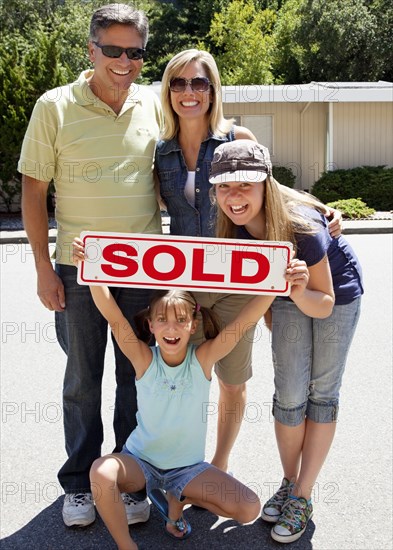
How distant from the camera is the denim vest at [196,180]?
3.28m

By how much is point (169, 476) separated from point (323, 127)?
18.4 metres

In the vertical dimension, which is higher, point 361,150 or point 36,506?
point 361,150

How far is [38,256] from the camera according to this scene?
130 inches

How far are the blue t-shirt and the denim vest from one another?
276 millimetres

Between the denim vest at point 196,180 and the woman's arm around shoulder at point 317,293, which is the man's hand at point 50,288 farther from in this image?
the woman's arm around shoulder at point 317,293

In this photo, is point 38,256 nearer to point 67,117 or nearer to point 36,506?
point 67,117

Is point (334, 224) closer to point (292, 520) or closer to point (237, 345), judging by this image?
point (237, 345)

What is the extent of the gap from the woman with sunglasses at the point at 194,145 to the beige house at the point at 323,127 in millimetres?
16233

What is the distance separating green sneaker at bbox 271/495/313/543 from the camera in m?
3.14

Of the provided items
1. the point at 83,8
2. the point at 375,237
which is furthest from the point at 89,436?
the point at 83,8

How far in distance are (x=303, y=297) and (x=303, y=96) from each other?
56.1ft

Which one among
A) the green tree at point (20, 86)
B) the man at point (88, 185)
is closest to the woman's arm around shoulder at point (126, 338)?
the man at point (88, 185)

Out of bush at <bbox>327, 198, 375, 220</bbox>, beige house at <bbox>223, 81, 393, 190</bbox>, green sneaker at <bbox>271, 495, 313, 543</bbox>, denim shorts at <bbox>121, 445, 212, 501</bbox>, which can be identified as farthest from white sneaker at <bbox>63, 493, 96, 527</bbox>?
beige house at <bbox>223, 81, 393, 190</bbox>

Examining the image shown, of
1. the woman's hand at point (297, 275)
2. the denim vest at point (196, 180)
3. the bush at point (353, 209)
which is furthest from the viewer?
the bush at point (353, 209)
